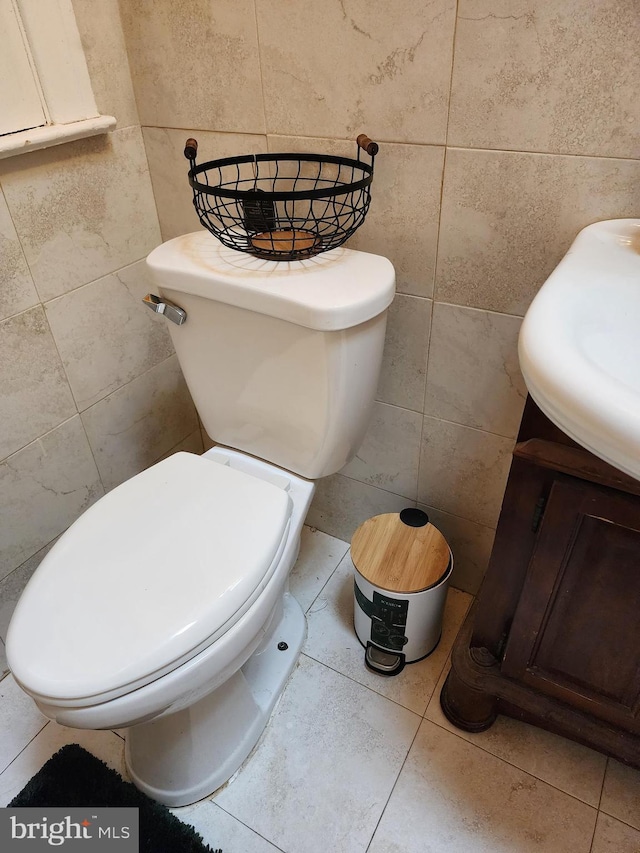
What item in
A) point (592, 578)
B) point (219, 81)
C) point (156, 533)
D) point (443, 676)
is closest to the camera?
point (592, 578)

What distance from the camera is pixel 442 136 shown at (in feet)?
2.80

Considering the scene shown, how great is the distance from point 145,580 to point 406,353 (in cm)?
64

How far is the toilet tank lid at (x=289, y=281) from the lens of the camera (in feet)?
2.67

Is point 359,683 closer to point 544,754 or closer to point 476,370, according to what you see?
point 544,754

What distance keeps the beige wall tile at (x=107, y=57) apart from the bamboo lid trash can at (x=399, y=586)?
999mm

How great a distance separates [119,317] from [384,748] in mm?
1058

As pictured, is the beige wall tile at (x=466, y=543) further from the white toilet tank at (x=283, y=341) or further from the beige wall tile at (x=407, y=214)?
the beige wall tile at (x=407, y=214)

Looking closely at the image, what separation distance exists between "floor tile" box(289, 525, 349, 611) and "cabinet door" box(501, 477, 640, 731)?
55 centimetres

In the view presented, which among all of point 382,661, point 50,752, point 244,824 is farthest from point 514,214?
point 50,752

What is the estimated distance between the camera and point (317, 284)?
0.85 metres

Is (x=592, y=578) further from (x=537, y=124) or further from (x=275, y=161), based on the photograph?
(x=275, y=161)

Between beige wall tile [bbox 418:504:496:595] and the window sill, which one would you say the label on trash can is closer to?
beige wall tile [bbox 418:504:496:595]

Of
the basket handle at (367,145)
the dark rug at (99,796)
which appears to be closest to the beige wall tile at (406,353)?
the basket handle at (367,145)

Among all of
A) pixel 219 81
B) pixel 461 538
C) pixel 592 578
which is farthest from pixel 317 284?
pixel 461 538
